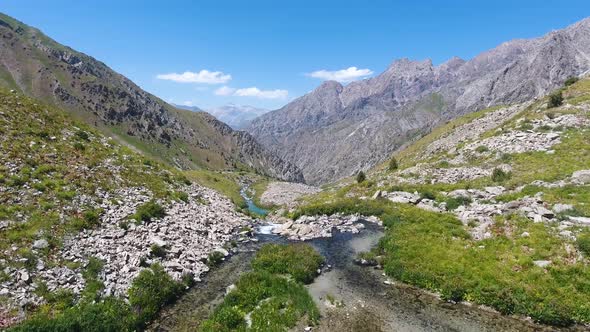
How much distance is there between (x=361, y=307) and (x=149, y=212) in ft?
89.4

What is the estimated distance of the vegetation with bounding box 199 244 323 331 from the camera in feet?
84.9

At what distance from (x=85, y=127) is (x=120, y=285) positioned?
40.6m

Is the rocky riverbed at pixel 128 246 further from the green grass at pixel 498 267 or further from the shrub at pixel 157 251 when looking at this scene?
the green grass at pixel 498 267

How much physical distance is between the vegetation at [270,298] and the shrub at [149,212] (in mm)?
14020

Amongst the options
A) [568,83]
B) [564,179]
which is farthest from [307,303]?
[568,83]

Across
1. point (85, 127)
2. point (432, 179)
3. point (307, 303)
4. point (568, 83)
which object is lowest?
point (307, 303)

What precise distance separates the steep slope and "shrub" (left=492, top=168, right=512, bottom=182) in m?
41.4

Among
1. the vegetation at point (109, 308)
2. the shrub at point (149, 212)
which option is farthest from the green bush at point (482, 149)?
the vegetation at point (109, 308)

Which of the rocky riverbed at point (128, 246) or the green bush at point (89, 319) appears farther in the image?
the rocky riverbed at point (128, 246)

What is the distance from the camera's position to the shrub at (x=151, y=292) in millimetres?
26953

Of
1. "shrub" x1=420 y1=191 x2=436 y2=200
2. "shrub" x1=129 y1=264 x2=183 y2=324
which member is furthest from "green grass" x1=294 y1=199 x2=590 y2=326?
"shrub" x1=129 y1=264 x2=183 y2=324

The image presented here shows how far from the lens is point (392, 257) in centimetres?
3841

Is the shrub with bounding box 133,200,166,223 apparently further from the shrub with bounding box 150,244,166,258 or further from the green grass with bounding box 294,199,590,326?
the green grass with bounding box 294,199,590,326

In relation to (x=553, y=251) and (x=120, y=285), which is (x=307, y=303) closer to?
(x=120, y=285)
